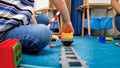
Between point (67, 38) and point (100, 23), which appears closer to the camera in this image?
point (67, 38)

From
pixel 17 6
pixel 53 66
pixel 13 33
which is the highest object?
pixel 17 6

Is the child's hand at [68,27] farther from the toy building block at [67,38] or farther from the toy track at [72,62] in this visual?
the toy track at [72,62]

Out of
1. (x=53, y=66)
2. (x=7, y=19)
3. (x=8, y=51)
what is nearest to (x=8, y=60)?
(x=8, y=51)

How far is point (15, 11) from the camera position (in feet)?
3.18

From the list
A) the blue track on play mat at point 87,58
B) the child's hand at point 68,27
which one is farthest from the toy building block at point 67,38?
the blue track on play mat at point 87,58

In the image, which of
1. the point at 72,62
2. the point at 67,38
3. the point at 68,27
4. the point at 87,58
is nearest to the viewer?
the point at 72,62

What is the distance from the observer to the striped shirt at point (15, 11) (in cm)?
92

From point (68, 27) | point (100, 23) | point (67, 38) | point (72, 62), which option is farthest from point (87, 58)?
point (100, 23)

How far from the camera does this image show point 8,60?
606mm

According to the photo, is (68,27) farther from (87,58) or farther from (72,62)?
(72,62)

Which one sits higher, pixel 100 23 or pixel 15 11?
pixel 15 11

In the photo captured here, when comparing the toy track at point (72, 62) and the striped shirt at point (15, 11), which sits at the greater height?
the striped shirt at point (15, 11)

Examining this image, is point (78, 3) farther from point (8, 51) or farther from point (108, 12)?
point (8, 51)

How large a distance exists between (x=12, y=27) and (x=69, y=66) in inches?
17.5
